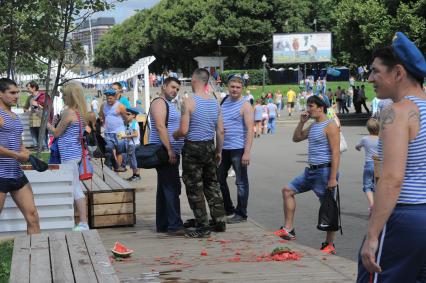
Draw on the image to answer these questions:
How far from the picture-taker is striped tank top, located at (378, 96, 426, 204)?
3.51 m

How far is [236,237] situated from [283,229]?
0.52 meters

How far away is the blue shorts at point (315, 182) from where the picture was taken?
25.9 feet

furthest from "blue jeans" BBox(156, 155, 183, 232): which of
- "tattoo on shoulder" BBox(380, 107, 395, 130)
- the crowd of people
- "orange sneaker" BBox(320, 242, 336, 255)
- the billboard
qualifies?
the billboard

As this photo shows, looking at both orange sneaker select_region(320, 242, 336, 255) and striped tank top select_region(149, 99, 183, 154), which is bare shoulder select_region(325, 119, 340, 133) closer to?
orange sneaker select_region(320, 242, 336, 255)

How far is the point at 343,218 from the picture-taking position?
10.6 meters

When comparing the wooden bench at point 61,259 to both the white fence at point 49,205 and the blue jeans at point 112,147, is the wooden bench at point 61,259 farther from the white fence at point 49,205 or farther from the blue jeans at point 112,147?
the blue jeans at point 112,147

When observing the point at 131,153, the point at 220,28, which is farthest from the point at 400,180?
the point at 220,28

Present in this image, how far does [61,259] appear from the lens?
17.1 feet

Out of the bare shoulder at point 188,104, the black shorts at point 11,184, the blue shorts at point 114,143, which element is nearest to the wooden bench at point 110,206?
the bare shoulder at point 188,104

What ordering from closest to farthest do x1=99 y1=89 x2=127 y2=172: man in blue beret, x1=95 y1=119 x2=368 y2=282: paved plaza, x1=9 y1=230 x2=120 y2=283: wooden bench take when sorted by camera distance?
x1=9 y1=230 x2=120 y2=283: wooden bench, x1=95 y1=119 x2=368 y2=282: paved plaza, x1=99 y1=89 x2=127 y2=172: man in blue beret

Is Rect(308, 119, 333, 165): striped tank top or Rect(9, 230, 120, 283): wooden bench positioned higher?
Rect(308, 119, 333, 165): striped tank top

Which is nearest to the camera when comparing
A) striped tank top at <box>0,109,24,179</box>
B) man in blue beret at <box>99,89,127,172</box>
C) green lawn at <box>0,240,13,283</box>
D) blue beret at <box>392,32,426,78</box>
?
blue beret at <box>392,32,426,78</box>

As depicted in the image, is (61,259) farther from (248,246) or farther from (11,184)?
(248,246)

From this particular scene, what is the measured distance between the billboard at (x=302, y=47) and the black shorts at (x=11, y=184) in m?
59.7
